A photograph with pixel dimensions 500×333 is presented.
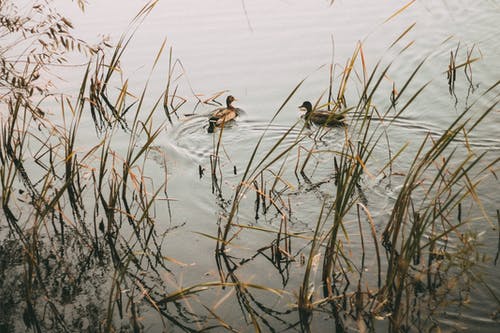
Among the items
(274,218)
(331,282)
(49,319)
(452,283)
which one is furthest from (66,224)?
(452,283)

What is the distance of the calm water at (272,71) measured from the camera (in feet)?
17.8

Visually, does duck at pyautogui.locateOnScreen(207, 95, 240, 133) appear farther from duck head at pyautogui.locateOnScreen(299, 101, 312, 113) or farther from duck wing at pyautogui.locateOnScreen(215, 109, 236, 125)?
duck head at pyautogui.locateOnScreen(299, 101, 312, 113)

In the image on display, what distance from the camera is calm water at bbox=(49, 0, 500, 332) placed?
5.43 meters

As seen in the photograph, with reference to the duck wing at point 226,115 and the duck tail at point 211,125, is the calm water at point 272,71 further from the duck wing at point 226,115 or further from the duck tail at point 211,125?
the duck wing at point 226,115

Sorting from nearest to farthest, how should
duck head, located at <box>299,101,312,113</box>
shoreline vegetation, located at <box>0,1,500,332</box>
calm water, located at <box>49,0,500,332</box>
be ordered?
shoreline vegetation, located at <box>0,1,500,332</box>, calm water, located at <box>49,0,500,332</box>, duck head, located at <box>299,101,312,113</box>

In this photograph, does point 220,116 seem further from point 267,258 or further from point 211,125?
point 267,258

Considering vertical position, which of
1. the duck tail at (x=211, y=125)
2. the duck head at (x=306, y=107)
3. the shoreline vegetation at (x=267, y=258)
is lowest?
the shoreline vegetation at (x=267, y=258)

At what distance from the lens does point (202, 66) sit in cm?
1083

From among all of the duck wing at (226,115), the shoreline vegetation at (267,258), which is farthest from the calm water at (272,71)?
the duck wing at (226,115)

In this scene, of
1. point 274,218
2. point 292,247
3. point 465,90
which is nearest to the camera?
point 292,247

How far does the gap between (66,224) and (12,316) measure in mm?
1432

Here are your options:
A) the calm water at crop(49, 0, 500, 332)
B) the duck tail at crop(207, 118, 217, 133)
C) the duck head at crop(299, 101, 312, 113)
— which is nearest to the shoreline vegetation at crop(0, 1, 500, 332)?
Result: the calm water at crop(49, 0, 500, 332)

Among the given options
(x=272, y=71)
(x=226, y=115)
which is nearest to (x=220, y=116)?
(x=226, y=115)

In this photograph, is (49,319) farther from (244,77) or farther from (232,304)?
(244,77)
